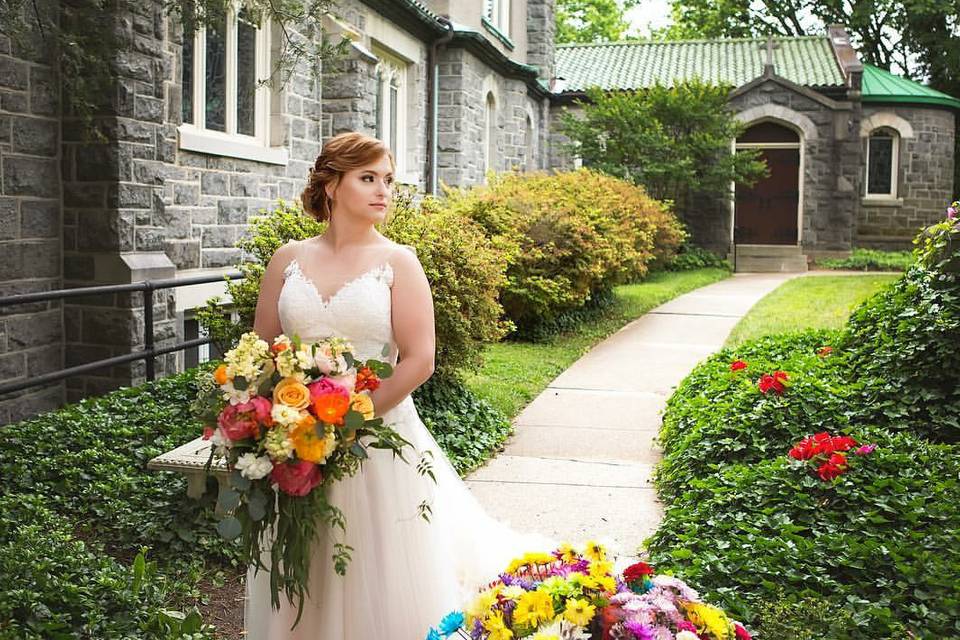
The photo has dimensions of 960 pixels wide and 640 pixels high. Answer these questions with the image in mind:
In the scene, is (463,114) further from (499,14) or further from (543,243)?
(543,243)

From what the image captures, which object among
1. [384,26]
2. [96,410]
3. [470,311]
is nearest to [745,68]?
[384,26]

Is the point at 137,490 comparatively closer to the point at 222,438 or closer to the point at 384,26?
the point at 222,438

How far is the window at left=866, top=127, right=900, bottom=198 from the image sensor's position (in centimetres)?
2856

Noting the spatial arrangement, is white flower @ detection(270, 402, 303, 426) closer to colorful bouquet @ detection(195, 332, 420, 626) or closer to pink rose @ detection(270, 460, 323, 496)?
colorful bouquet @ detection(195, 332, 420, 626)

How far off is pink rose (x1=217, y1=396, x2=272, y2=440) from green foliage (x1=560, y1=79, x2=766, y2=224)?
21663 millimetres

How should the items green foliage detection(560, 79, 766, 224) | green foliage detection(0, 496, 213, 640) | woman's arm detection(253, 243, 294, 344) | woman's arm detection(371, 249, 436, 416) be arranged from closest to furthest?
woman's arm detection(371, 249, 436, 416) < woman's arm detection(253, 243, 294, 344) < green foliage detection(0, 496, 213, 640) < green foliage detection(560, 79, 766, 224)

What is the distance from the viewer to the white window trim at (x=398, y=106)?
53.4 feet

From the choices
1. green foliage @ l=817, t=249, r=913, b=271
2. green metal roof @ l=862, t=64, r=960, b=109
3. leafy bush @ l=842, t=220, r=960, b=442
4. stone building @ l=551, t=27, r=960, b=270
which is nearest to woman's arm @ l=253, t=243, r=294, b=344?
leafy bush @ l=842, t=220, r=960, b=442

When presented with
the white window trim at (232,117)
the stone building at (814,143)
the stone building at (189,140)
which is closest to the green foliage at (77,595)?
the stone building at (189,140)

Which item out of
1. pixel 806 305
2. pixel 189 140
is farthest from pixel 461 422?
pixel 806 305

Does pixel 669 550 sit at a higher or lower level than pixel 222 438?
lower

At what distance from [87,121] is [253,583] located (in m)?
5.09

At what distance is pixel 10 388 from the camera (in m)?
6.20

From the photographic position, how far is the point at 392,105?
17.1 metres
